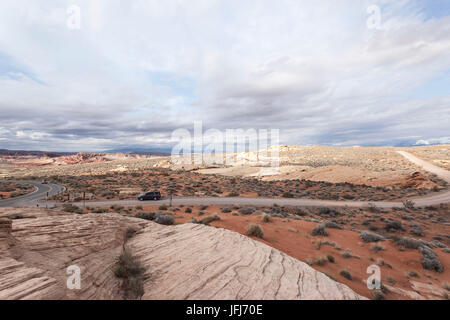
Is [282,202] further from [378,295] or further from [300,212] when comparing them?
[378,295]

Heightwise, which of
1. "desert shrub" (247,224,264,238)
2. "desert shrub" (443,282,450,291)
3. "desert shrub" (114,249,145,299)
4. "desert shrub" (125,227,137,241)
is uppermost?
"desert shrub" (114,249,145,299)

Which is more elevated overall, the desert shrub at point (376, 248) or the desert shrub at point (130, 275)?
the desert shrub at point (130, 275)

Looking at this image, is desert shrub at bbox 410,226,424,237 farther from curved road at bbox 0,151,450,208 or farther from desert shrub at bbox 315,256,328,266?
desert shrub at bbox 315,256,328,266

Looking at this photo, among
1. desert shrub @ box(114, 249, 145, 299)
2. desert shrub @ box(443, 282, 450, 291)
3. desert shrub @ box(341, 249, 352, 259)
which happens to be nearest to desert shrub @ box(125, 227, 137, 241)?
desert shrub @ box(114, 249, 145, 299)

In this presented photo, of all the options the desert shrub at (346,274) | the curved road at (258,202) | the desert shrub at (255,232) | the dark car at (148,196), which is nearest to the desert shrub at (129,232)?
the desert shrub at (255,232)

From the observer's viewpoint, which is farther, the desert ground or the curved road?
the curved road

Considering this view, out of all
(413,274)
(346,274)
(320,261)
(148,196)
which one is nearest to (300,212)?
(413,274)

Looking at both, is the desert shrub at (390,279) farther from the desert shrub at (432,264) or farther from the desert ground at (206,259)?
the desert shrub at (432,264)
